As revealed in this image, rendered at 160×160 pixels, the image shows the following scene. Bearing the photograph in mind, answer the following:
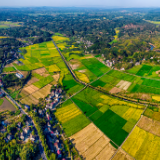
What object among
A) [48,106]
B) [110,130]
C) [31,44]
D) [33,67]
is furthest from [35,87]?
[31,44]

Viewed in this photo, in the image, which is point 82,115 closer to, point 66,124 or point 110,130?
point 66,124

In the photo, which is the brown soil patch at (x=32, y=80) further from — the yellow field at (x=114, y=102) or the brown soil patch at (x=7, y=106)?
the yellow field at (x=114, y=102)

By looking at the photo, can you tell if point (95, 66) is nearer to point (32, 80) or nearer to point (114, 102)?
point (114, 102)

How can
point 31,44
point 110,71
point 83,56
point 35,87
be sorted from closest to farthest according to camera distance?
point 35,87
point 110,71
point 83,56
point 31,44

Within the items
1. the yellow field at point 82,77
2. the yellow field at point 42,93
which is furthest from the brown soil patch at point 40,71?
the yellow field at point 82,77

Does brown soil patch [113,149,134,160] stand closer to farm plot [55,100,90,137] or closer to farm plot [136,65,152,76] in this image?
farm plot [55,100,90,137]

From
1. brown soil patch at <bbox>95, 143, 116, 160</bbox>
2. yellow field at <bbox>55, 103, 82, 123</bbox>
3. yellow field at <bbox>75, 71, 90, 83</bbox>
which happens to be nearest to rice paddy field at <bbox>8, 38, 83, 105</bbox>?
yellow field at <bbox>75, 71, 90, 83</bbox>
